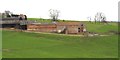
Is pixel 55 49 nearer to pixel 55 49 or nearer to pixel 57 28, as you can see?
pixel 55 49

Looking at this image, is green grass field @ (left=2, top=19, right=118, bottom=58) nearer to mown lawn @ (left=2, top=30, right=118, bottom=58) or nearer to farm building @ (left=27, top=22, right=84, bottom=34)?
mown lawn @ (left=2, top=30, right=118, bottom=58)

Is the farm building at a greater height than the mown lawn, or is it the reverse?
the farm building

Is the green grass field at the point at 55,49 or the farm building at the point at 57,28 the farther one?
the farm building at the point at 57,28

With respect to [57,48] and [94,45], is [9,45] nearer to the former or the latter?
[57,48]

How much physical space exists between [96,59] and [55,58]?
27.0ft

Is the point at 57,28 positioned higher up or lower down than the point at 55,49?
higher up

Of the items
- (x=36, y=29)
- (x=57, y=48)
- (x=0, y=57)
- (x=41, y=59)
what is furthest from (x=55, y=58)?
(x=36, y=29)

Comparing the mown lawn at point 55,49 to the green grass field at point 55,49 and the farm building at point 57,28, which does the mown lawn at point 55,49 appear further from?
the farm building at point 57,28

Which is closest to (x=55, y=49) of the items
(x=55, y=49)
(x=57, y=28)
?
(x=55, y=49)

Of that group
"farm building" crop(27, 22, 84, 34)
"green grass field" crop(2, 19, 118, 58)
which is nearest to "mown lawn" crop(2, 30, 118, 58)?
"green grass field" crop(2, 19, 118, 58)

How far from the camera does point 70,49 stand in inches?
2680

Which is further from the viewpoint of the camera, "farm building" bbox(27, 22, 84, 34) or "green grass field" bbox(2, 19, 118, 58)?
"farm building" bbox(27, 22, 84, 34)

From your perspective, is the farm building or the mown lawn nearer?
the mown lawn

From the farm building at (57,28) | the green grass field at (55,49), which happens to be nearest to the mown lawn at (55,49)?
the green grass field at (55,49)
